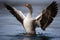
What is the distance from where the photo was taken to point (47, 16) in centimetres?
1549

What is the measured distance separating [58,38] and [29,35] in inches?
46.3

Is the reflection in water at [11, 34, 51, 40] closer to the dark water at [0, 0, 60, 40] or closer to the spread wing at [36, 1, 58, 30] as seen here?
the dark water at [0, 0, 60, 40]

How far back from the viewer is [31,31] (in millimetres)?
15891

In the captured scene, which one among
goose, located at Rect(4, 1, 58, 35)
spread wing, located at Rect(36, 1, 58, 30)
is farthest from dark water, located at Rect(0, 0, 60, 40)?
spread wing, located at Rect(36, 1, 58, 30)

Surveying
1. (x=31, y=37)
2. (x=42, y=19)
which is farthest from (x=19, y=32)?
(x=42, y=19)

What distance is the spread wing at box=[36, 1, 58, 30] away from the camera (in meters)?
15.3

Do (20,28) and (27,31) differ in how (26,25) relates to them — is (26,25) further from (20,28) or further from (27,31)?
(20,28)

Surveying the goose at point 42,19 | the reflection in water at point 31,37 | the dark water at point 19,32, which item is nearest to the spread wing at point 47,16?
the goose at point 42,19

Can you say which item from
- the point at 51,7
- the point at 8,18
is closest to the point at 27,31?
the point at 51,7

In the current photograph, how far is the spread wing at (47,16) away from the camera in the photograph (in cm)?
1532

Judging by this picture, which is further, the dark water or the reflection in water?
the dark water

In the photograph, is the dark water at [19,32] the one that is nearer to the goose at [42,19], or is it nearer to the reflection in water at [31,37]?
the reflection in water at [31,37]

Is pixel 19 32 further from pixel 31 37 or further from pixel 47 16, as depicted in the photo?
pixel 47 16

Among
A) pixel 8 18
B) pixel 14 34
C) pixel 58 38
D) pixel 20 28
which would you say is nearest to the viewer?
pixel 58 38
